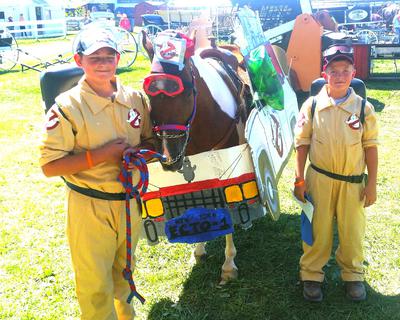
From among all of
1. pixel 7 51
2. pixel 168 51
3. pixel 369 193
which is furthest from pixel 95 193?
pixel 7 51

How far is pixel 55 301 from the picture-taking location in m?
3.31

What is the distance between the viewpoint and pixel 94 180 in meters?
2.30

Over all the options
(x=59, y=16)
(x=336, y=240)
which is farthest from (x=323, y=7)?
(x=59, y=16)

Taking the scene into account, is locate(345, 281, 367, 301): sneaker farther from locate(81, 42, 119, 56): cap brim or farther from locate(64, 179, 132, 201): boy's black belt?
locate(81, 42, 119, 56): cap brim

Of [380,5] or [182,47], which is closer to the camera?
[182,47]

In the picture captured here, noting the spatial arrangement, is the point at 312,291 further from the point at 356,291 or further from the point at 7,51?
the point at 7,51

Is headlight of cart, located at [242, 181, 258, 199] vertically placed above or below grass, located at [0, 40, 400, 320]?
above

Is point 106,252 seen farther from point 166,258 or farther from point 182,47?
point 166,258

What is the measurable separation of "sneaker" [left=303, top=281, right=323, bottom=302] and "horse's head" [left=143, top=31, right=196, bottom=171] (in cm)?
143

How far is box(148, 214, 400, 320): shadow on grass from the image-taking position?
310 cm

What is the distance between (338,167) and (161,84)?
4.30 feet

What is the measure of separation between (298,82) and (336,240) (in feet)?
21.9

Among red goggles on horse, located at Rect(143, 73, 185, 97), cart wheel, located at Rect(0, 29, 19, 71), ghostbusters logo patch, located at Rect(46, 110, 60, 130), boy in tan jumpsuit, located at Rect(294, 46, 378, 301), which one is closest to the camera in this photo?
ghostbusters logo patch, located at Rect(46, 110, 60, 130)

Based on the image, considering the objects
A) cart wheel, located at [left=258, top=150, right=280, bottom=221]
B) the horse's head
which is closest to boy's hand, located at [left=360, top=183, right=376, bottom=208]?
cart wheel, located at [left=258, top=150, right=280, bottom=221]
